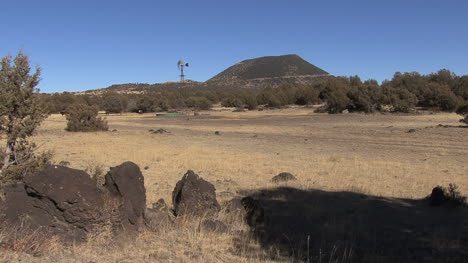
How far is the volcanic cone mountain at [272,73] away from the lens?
13950cm

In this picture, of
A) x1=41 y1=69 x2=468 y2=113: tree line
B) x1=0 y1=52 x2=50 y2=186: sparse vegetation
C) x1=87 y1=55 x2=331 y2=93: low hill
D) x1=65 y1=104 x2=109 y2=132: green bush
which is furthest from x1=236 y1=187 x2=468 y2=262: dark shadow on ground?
x1=87 y1=55 x2=331 y2=93: low hill

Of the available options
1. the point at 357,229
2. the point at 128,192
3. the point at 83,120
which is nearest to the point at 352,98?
the point at 83,120

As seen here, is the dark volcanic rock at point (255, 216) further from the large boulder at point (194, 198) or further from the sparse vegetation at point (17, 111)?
the sparse vegetation at point (17, 111)

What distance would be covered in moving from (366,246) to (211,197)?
267 centimetres

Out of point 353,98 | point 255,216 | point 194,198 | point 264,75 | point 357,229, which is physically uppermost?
point 264,75

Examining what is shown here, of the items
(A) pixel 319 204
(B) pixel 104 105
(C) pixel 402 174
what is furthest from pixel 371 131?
(B) pixel 104 105

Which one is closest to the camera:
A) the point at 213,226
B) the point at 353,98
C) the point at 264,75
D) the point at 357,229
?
the point at 213,226

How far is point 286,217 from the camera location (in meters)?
7.52

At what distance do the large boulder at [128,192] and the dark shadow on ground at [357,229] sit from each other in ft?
4.86

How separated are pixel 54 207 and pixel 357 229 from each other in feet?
15.5

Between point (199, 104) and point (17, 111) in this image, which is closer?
Answer: point (17, 111)

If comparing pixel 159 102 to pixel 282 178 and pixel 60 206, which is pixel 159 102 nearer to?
pixel 282 178

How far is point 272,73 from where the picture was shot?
5812 inches

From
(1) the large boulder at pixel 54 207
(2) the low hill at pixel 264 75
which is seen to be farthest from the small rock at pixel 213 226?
(2) the low hill at pixel 264 75
